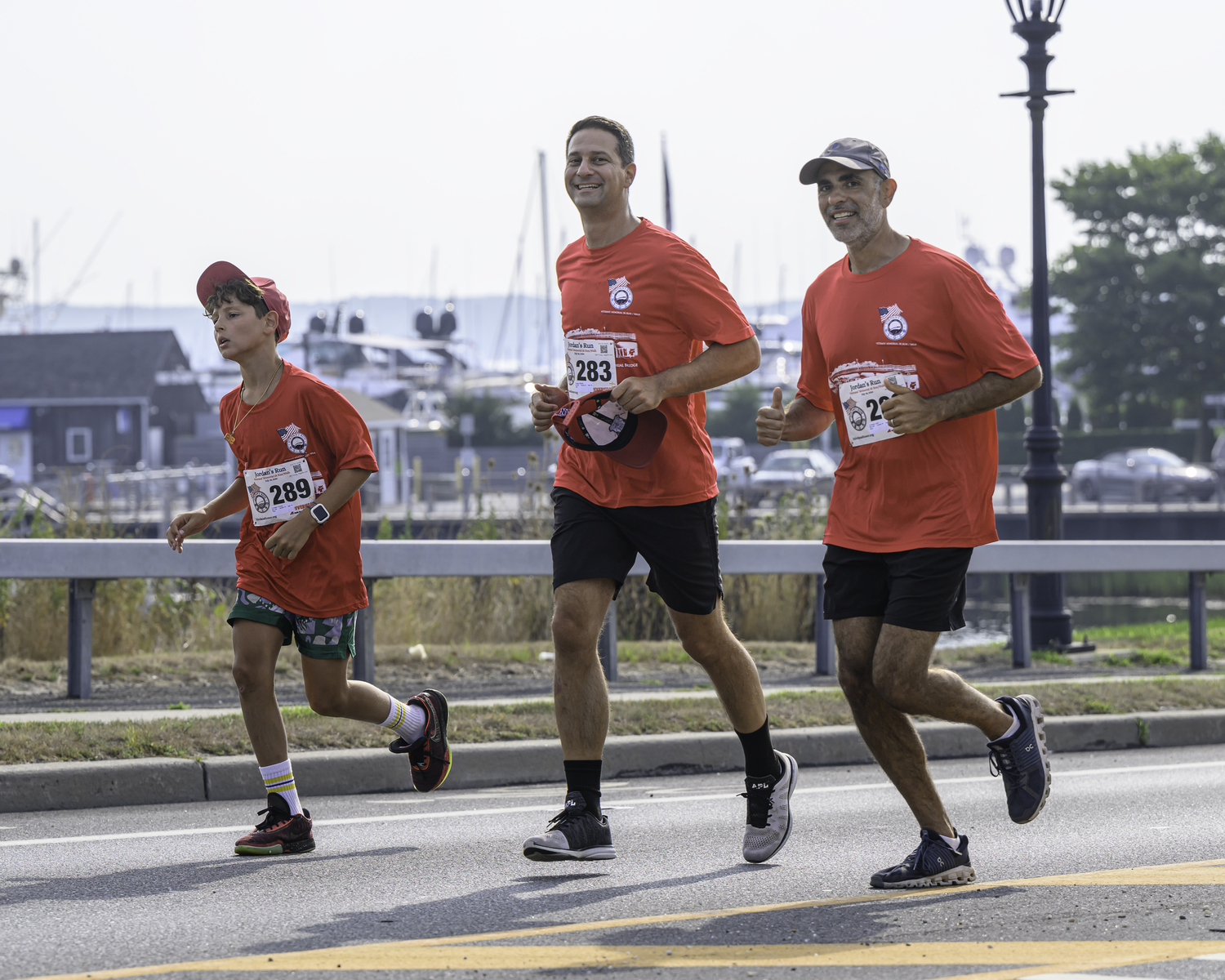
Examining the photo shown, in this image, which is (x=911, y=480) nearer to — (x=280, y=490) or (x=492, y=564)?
(x=280, y=490)

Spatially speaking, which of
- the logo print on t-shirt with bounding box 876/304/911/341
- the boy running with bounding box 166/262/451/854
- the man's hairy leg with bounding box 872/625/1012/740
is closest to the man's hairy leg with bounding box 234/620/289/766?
the boy running with bounding box 166/262/451/854

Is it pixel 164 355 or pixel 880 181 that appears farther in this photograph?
pixel 164 355

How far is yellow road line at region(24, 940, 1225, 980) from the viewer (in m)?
4.00

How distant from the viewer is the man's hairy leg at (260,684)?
18.3 feet

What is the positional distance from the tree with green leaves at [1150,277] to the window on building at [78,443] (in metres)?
37.5

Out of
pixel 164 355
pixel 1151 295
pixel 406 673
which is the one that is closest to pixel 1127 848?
pixel 406 673

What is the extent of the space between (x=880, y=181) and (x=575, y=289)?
102cm

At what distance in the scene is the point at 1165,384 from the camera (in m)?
60.8

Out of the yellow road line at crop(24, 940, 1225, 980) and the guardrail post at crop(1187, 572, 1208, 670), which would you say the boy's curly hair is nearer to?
the yellow road line at crop(24, 940, 1225, 980)

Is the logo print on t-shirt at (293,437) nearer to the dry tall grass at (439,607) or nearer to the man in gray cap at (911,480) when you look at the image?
the man in gray cap at (911,480)

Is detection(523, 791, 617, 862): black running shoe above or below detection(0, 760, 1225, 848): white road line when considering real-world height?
above

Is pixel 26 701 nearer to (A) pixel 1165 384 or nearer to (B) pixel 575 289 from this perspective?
(B) pixel 575 289

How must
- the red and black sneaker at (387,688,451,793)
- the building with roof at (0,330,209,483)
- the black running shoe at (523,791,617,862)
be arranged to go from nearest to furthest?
the black running shoe at (523,791,617,862), the red and black sneaker at (387,688,451,793), the building with roof at (0,330,209,483)

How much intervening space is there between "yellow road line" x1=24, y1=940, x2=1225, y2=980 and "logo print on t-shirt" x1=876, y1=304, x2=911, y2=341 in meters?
1.80
